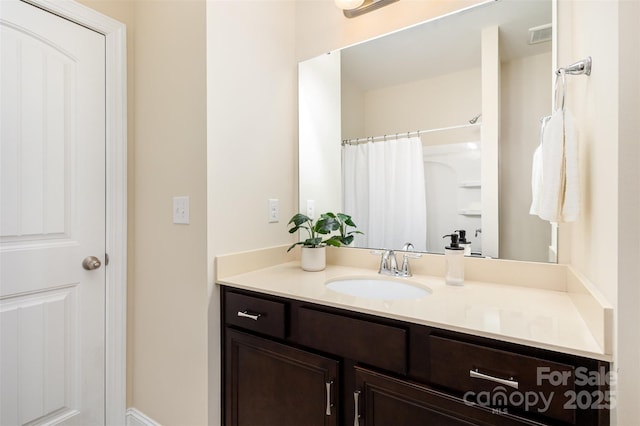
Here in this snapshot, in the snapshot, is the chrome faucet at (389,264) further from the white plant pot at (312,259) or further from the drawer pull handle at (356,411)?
the drawer pull handle at (356,411)

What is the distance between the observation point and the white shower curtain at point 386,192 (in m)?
1.47

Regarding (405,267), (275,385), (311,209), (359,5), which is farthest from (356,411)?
(359,5)

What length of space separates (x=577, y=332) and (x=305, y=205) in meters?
1.25

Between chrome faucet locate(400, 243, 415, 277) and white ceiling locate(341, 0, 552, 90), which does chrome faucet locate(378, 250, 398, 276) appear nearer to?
chrome faucet locate(400, 243, 415, 277)

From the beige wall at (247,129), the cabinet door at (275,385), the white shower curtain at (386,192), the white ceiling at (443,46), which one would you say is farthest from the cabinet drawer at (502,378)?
the white ceiling at (443,46)

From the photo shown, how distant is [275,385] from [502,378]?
0.75 metres

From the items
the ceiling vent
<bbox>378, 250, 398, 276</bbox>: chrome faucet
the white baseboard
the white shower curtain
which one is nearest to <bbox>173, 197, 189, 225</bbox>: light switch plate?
the white shower curtain

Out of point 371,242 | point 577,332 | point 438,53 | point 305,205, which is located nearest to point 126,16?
point 305,205

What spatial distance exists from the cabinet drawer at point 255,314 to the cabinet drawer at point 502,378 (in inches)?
20.6

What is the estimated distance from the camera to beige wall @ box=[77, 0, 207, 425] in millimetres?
1318

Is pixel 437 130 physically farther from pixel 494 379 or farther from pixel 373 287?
→ pixel 494 379

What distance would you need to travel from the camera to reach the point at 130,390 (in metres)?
1.60

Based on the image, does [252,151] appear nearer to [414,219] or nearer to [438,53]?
[414,219]

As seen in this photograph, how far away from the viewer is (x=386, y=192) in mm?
1567
